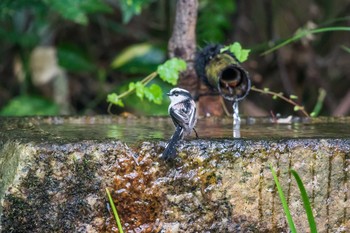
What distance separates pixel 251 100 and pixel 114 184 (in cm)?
416

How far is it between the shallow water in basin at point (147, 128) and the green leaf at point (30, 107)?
6.65ft

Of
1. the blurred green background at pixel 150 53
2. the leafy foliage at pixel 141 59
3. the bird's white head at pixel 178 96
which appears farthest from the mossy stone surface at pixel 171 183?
the leafy foliage at pixel 141 59

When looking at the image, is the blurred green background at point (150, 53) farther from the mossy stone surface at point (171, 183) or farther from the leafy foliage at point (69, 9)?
the mossy stone surface at point (171, 183)

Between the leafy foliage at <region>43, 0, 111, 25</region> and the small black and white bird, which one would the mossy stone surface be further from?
the leafy foliage at <region>43, 0, 111, 25</region>

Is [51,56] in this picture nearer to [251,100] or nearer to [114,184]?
[251,100]

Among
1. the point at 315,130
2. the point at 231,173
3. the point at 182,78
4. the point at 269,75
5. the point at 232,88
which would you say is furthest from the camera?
the point at 269,75

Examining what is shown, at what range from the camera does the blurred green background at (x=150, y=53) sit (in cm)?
529

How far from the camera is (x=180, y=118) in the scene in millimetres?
2047

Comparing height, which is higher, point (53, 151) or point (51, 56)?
point (51, 56)

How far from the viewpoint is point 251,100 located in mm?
6051

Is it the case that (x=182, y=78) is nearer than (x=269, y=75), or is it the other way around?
(x=182, y=78)

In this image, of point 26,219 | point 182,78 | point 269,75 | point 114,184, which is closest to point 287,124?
point 182,78

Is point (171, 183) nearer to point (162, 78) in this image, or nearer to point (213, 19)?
point (162, 78)

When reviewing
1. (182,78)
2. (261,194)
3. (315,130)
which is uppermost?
(182,78)
